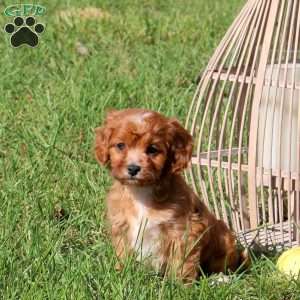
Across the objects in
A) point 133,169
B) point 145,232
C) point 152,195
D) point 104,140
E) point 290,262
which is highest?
point 104,140

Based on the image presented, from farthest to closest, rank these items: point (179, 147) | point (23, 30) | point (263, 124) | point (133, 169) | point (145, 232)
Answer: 1. point (23, 30)
2. point (263, 124)
3. point (179, 147)
4. point (145, 232)
5. point (133, 169)

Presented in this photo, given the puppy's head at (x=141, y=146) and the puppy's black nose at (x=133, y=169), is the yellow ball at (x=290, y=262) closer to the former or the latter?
the puppy's head at (x=141, y=146)

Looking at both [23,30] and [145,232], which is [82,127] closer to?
[23,30]

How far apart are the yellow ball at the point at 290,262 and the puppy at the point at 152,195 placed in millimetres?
246

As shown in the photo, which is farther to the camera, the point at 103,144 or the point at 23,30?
the point at 23,30

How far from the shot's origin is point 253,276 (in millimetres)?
4195

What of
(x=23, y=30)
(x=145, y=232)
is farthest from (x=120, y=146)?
(x=23, y=30)

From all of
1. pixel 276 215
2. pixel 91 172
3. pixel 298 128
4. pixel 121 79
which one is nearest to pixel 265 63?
pixel 298 128

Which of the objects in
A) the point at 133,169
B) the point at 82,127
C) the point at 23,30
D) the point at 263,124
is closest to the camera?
the point at 133,169

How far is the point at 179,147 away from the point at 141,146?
0.25 m

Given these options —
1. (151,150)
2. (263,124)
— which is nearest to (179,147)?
(151,150)

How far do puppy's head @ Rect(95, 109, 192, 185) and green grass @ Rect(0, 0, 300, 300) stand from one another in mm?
343

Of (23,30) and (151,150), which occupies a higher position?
(23,30)

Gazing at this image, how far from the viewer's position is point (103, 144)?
4.12 metres
